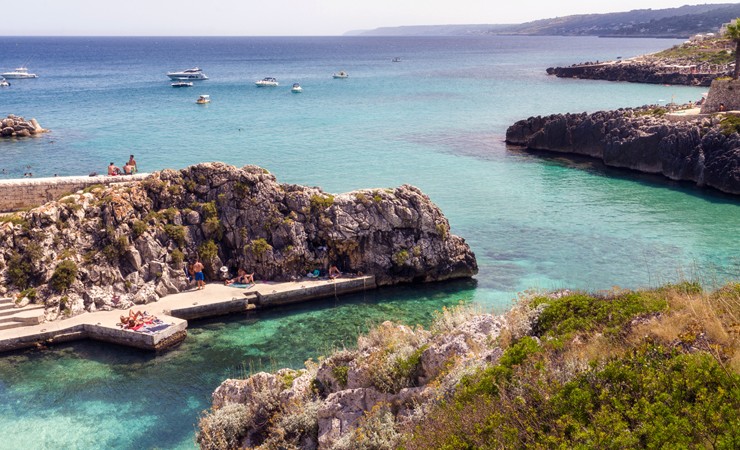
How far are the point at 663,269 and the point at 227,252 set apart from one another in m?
21.2

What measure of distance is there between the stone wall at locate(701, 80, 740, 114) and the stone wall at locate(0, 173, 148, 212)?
158ft

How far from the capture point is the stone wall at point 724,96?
176 feet

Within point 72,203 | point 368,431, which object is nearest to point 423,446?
point 368,431

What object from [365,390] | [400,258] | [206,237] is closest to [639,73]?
[400,258]

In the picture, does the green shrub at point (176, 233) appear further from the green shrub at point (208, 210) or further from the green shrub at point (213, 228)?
the green shrub at point (208, 210)

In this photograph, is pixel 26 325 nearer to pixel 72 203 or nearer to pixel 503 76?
pixel 72 203

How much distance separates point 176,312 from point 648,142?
43.0m

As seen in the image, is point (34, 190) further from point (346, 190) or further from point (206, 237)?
point (346, 190)

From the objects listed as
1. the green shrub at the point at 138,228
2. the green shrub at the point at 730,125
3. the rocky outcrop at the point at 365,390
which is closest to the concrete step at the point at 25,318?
the green shrub at the point at 138,228

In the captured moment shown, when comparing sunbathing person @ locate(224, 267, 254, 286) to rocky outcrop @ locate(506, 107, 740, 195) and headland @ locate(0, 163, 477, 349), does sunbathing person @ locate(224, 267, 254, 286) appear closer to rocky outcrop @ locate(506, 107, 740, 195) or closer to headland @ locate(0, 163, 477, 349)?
headland @ locate(0, 163, 477, 349)

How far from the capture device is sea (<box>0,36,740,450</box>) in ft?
66.3

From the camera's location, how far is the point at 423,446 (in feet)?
33.7

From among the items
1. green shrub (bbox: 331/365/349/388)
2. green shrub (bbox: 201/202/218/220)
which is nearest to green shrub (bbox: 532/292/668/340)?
green shrub (bbox: 331/365/349/388)

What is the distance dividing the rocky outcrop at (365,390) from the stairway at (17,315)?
1272cm
